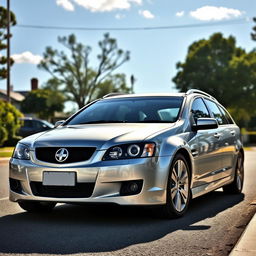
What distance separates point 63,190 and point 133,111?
1.79 m

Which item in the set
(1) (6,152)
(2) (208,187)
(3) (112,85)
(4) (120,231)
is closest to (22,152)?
(4) (120,231)

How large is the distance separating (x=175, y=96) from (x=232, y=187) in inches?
89.5

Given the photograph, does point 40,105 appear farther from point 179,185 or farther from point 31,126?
point 179,185

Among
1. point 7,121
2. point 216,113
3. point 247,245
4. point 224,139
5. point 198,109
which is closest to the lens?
point 247,245

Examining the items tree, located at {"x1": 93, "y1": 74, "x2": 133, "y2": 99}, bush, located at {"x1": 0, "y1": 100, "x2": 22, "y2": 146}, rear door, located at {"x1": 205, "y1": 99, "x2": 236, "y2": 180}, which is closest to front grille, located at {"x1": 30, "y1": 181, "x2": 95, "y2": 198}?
rear door, located at {"x1": 205, "y1": 99, "x2": 236, "y2": 180}

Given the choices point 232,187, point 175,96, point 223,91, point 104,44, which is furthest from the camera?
point 104,44

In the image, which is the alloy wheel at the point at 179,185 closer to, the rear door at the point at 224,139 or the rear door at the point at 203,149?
the rear door at the point at 203,149

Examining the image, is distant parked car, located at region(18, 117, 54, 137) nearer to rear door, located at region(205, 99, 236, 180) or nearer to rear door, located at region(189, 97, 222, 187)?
rear door, located at region(205, 99, 236, 180)

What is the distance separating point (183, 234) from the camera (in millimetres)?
5676

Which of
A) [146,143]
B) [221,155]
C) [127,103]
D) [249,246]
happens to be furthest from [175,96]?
[249,246]

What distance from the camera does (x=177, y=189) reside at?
6.50 meters

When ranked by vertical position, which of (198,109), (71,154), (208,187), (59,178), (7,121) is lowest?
(7,121)

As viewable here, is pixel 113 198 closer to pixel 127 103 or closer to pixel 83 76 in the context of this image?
pixel 127 103

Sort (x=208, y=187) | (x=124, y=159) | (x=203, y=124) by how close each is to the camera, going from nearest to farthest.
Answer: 1. (x=124, y=159)
2. (x=203, y=124)
3. (x=208, y=187)
